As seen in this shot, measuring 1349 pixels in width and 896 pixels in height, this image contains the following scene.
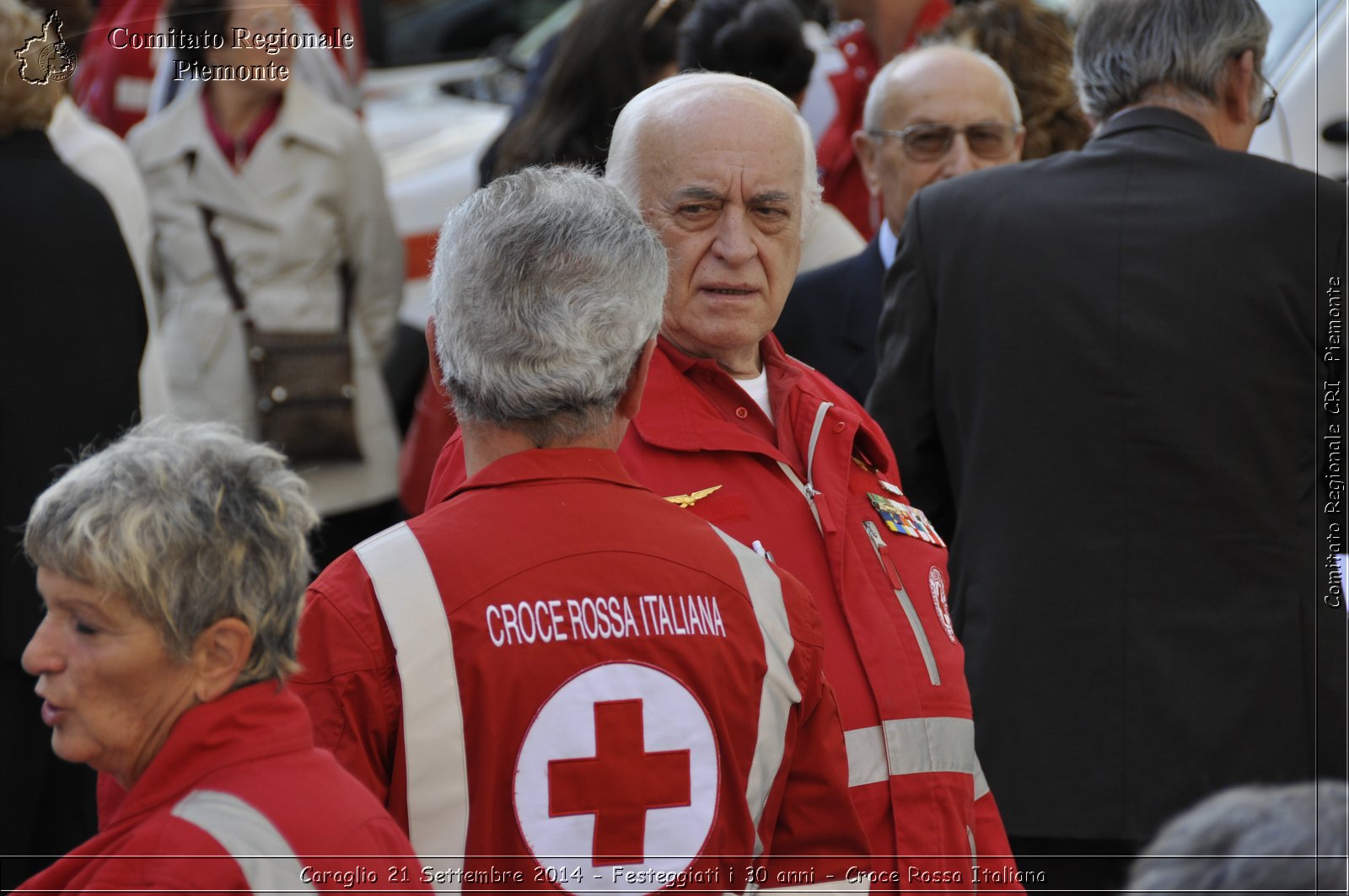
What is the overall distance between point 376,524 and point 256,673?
11.7 ft

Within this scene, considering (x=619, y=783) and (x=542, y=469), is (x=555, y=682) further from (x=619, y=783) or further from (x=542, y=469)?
(x=542, y=469)

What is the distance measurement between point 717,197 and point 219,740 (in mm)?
1280

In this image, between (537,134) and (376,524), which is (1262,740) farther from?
(376,524)

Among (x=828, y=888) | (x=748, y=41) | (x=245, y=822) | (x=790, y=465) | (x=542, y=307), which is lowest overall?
(x=828, y=888)

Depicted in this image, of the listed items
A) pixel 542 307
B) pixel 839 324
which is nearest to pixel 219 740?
pixel 542 307

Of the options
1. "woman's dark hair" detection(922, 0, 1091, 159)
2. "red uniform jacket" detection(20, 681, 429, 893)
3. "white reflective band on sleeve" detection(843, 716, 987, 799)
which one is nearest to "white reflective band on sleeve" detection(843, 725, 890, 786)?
"white reflective band on sleeve" detection(843, 716, 987, 799)

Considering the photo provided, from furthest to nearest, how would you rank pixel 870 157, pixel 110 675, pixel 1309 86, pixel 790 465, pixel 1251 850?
pixel 1309 86
pixel 870 157
pixel 790 465
pixel 110 675
pixel 1251 850

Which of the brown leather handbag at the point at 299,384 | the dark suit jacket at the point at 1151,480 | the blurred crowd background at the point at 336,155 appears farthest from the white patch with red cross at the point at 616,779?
the brown leather handbag at the point at 299,384

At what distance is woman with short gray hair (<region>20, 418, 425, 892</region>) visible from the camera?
5.62 feet

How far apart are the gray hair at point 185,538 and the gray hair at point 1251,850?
0.96m

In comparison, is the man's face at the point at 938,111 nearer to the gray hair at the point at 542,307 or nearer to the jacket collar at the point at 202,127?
the jacket collar at the point at 202,127

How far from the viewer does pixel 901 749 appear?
2332mm

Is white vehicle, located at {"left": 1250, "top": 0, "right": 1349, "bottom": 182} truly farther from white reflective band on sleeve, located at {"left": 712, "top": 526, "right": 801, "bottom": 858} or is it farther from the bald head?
white reflective band on sleeve, located at {"left": 712, "top": 526, "right": 801, "bottom": 858}

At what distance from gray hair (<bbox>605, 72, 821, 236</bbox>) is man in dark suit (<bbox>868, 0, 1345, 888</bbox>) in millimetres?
528
